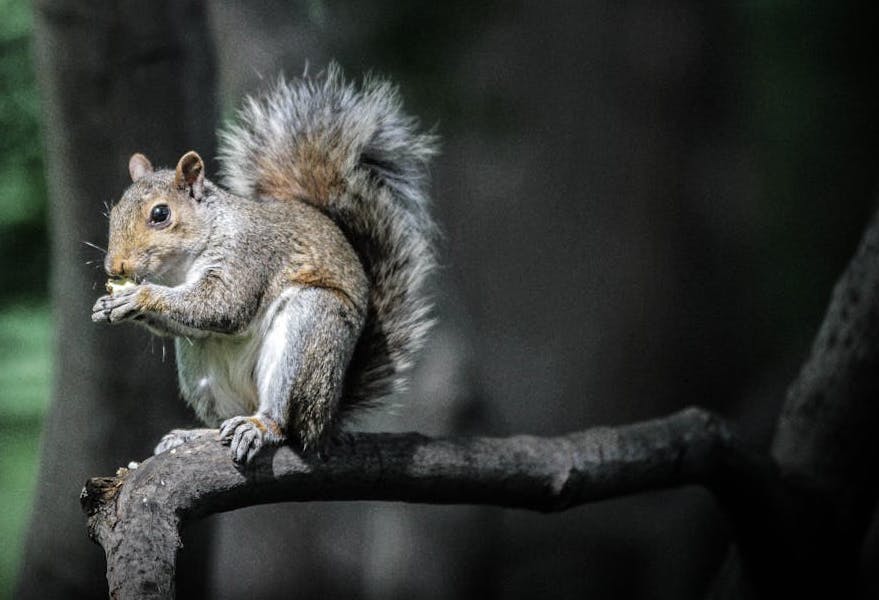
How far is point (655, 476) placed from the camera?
9.05 ft

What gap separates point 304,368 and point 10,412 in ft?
4.53

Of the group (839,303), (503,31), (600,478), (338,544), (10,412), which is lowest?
(338,544)

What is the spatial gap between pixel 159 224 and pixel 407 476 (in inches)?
Result: 27.6

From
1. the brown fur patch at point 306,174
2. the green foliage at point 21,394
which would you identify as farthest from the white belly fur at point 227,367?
the green foliage at point 21,394

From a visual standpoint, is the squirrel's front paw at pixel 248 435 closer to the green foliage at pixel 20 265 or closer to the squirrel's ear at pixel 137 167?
the squirrel's ear at pixel 137 167

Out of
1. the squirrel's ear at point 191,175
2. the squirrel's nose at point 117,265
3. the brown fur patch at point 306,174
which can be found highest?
the brown fur patch at point 306,174

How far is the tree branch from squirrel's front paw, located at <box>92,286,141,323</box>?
25cm

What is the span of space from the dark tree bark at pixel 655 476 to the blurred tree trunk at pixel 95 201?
2.08 feet

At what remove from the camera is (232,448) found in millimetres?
2012

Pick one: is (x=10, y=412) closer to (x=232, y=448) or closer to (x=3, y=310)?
(x=3, y=310)

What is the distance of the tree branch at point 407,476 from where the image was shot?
5.75 feet

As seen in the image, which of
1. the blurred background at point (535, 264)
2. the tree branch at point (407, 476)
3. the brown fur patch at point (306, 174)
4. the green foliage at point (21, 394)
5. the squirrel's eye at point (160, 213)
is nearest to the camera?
the tree branch at point (407, 476)

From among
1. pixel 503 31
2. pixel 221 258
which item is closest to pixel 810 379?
pixel 221 258

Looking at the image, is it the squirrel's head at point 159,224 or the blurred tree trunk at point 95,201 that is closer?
the squirrel's head at point 159,224
